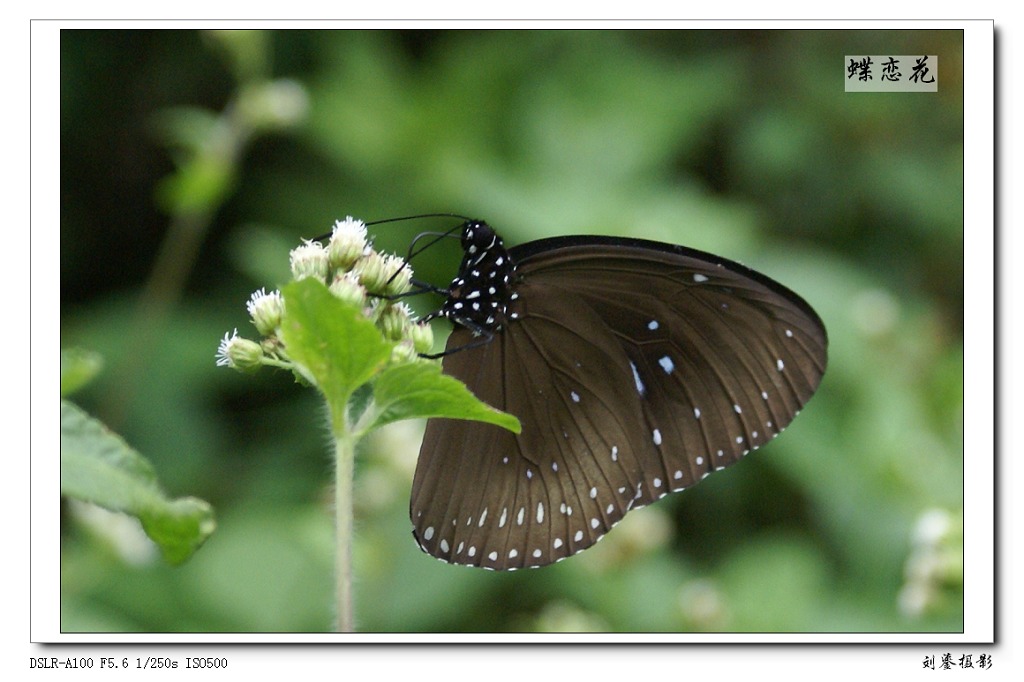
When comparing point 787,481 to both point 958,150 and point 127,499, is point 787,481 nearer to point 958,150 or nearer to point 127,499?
point 958,150

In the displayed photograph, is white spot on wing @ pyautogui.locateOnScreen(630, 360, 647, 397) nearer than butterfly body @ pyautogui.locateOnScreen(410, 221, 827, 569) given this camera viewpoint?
No

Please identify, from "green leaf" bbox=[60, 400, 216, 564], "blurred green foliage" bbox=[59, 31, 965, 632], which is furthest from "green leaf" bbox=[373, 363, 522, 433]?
"blurred green foliage" bbox=[59, 31, 965, 632]

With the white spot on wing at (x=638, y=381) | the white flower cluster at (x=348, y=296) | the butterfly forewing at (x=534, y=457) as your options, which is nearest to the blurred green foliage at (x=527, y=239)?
A: the butterfly forewing at (x=534, y=457)

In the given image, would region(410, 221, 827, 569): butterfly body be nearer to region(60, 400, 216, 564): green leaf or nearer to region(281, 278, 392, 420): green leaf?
region(281, 278, 392, 420): green leaf

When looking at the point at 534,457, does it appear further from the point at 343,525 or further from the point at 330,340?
the point at 330,340

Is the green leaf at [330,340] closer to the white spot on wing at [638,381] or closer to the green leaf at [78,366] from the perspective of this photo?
the green leaf at [78,366]
